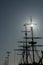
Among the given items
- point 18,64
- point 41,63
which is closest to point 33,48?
point 41,63

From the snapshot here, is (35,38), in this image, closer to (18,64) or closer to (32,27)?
(32,27)

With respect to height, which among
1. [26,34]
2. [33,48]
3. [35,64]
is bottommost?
[35,64]

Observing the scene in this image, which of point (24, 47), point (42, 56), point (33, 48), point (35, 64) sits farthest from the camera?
point (24, 47)

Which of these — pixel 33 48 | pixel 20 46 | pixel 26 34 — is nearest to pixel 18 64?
pixel 20 46

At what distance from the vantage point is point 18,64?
10750cm

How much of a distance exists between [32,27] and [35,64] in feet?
34.4

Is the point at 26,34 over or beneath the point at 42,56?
over

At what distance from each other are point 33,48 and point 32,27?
6.07 meters

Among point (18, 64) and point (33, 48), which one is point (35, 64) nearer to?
point (33, 48)

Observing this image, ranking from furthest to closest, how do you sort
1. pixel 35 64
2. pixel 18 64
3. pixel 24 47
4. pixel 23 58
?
pixel 18 64, pixel 23 58, pixel 24 47, pixel 35 64

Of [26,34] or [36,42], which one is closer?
[36,42]

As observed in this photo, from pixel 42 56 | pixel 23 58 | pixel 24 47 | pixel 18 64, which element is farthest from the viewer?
pixel 18 64

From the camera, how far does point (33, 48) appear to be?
74.2m

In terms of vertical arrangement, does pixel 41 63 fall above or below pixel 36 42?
below
